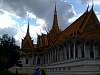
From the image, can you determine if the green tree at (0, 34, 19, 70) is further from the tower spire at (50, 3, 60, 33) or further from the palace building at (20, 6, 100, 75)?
the palace building at (20, 6, 100, 75)

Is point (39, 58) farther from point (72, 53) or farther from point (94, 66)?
point (94, 66)

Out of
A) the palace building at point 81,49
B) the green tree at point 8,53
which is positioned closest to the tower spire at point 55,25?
the green tree at point 8,53

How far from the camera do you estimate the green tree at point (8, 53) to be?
7169cm

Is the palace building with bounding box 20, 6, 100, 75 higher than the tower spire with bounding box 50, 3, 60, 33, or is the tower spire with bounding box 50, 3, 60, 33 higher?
the tower spire with bounding box 50, 3, 60, 33

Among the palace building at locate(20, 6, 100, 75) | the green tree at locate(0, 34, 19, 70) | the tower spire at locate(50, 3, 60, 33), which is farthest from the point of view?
the tower spire at locate(50, 3, 60, 33)

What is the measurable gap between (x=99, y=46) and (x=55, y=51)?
15055 millimetres

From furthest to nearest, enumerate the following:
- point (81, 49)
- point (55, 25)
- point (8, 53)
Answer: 1. point (55, 25)
2. point (8, 53)
3. point (81, 49)

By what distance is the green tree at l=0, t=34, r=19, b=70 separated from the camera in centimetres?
7169

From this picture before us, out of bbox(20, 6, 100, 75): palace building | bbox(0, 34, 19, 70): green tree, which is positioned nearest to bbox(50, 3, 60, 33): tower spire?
bbox(0, 34, 19, 70): green tree

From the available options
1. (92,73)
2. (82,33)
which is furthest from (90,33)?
(92,73)

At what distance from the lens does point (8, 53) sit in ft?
243

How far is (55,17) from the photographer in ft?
257

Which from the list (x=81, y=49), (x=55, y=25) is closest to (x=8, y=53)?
(x=55, y=25)

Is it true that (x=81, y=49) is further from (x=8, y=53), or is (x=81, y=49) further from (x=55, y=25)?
(x=8, y=53)
